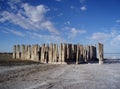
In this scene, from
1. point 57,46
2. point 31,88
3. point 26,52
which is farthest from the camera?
point 26,52

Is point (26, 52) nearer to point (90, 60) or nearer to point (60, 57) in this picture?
point (60, 57)

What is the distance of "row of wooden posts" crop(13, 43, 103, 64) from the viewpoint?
25.6 metres

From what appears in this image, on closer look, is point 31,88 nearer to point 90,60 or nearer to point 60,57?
point 60,57

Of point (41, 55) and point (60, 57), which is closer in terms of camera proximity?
point (60, 57)

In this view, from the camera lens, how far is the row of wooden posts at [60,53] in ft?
84.1

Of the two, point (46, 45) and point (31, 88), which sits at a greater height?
Answer: point (46, 45)

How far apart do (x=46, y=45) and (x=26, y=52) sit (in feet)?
13.4

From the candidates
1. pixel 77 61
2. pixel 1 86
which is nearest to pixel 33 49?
pixel 77 61

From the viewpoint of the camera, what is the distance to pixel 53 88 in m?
9.10

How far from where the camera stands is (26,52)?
97.3ft

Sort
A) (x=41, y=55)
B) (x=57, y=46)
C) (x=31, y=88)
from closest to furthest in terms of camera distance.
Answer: (x=31, y=88), (x=57, y=46), (x=41, y=55)

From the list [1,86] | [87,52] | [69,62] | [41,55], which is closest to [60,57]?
[69,62]

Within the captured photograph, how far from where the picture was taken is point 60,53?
25.3 metres

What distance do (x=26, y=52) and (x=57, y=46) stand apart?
612cm
